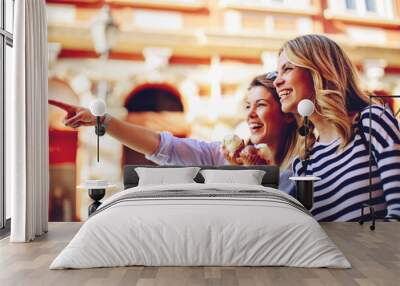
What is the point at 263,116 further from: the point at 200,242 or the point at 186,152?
the point at 200,242

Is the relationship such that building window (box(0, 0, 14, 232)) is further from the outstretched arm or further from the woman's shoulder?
the woman's shoulder

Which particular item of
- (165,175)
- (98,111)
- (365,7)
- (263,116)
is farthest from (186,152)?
(365,7)

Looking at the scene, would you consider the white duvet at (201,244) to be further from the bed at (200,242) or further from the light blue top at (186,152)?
the light blue top at (186,152)

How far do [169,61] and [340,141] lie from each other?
2.38 meters

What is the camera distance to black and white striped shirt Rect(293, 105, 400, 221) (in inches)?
256

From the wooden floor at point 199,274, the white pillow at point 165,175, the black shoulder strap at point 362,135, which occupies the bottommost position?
the wooden floor at point 199,274

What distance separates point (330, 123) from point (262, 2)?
1781mm

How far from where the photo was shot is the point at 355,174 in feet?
21.3

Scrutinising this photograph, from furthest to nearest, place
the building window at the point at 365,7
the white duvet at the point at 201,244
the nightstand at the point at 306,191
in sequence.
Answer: the building window at the point at 365,7 < the nightstand at the point at 306,191 < the white duvet at the point at 201,244

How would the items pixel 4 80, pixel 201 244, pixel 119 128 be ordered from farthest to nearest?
pixel 119 128
pixel 4 80
pixel 201 244

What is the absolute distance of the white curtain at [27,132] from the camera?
519cm

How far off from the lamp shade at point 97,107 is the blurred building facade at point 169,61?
0.36 m

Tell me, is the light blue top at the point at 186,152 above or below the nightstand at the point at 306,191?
above

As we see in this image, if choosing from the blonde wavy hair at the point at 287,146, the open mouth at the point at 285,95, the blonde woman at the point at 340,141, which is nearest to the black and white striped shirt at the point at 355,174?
the blonde woman at the point at 340,141
